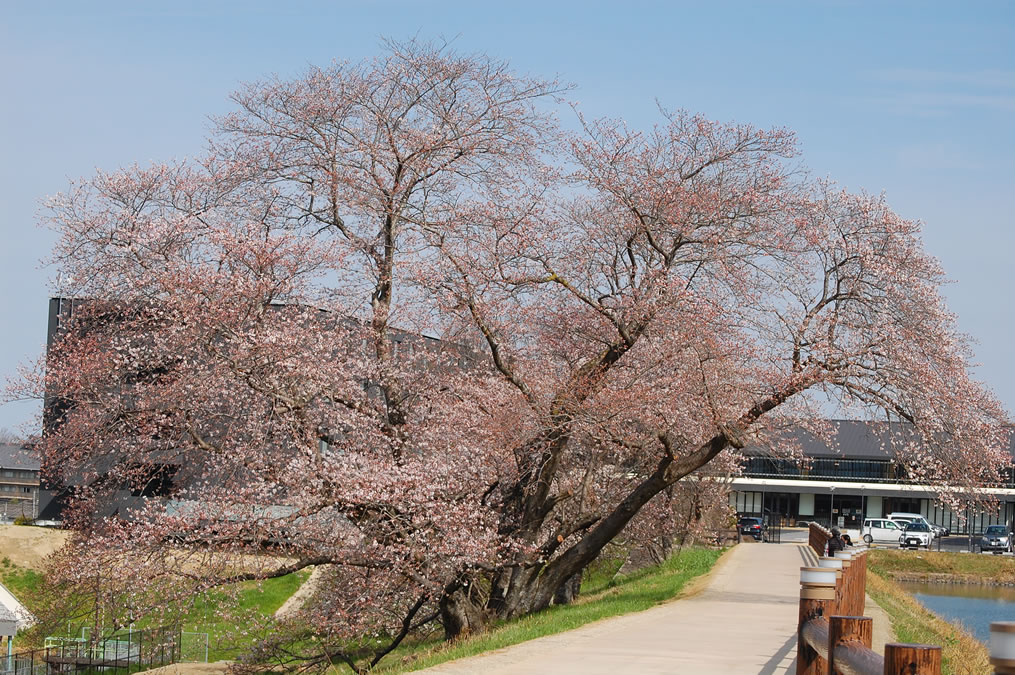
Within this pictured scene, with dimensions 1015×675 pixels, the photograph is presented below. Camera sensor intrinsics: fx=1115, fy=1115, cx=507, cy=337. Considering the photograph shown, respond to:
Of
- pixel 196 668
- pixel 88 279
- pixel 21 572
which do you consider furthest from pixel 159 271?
pixel 21 572

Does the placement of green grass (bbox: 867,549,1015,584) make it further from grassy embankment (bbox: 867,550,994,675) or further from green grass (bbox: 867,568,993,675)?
green grass (bbox: 867,568,993,675)

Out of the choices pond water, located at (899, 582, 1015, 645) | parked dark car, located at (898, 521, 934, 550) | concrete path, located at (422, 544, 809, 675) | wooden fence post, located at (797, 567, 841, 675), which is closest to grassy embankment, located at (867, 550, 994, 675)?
wooden fence post, located at (797, 567, 841, 675)

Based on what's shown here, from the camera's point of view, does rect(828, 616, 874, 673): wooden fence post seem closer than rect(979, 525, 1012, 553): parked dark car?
Yes

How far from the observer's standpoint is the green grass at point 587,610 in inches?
540


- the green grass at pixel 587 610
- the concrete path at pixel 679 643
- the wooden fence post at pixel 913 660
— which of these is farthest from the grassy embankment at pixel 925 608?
the green grass at pixel 587 610

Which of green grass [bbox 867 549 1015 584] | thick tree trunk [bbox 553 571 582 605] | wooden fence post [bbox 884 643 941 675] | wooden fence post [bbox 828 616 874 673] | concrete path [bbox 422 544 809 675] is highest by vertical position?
wooden fence post [bbox 884 643 941 675]

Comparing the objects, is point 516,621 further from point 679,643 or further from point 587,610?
point 679,643

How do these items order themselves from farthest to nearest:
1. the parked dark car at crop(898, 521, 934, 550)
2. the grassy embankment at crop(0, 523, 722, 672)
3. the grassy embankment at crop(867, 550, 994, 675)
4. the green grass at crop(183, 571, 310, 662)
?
the parked dark car at crop(898, 521, 934, 550) < the green grass at crop(183, 571, 310, 662) < the grassy embankment at crop(0, 523, 722, 672) < the grassy embankment at crop(867, 550, 994, 675)

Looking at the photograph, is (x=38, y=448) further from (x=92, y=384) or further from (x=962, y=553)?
(x=962, y=553)

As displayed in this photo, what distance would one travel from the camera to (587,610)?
18344mm

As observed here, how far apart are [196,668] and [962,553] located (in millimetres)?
36254

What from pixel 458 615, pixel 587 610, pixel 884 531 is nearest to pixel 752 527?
pixel 884 531

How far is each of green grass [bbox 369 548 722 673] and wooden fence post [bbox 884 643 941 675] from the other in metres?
8.91

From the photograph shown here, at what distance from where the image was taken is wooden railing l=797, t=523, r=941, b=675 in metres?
3.92
